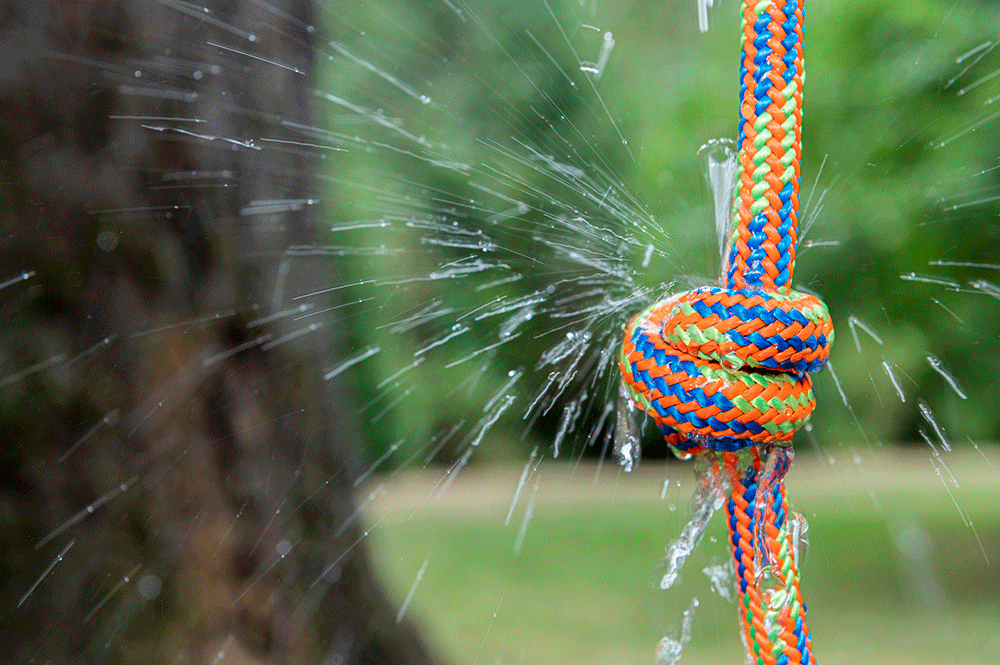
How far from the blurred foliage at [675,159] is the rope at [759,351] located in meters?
0.25

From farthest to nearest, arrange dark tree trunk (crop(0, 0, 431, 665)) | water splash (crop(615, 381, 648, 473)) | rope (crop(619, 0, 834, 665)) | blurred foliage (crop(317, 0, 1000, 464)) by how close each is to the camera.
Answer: blurred foliage (crop(317, 0, 1000, 464)) < dark tree trunk (crop(0, 0, 431, 665)) < water splash (crop(615, 381, 648, 473)) < rope (crop(619, 0, 834, 665))

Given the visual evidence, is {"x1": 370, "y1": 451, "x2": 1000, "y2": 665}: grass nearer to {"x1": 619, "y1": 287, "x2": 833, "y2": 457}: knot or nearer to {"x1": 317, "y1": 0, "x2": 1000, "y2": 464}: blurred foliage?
{"x1": 317, "y1": 0, "x2": 1000, "y2": 464}: blurred foliage

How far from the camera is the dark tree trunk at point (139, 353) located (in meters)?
1.31

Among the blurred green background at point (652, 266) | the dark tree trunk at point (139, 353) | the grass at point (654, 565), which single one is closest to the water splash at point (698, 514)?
the blurred green background at point (652, 266)

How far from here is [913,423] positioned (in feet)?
18.2

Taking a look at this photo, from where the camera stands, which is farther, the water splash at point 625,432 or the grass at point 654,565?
the grass at point 654,565

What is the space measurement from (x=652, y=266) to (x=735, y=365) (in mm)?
1944

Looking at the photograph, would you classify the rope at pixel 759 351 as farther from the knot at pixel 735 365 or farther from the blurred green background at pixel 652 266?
the blurred green background at pixel 652 266

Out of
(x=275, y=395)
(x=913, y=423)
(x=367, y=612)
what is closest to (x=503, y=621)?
(x=367, y=612)

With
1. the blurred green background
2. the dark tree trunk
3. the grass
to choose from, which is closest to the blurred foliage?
the blurred green background

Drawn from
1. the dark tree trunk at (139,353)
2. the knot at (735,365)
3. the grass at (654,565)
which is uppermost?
the knot at (735,365)

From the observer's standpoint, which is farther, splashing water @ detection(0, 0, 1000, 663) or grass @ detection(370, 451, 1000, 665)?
grass @ detection(370, 451, 1000, 665)

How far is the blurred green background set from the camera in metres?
2.99

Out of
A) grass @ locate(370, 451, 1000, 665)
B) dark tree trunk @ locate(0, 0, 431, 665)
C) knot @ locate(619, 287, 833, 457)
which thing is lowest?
grass @ locate(370, 451, 1000, 665)
